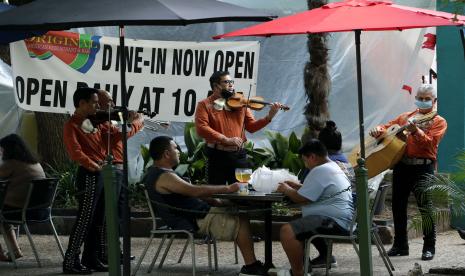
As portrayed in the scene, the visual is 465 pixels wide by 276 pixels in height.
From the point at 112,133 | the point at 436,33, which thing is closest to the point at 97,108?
the point at 112,133

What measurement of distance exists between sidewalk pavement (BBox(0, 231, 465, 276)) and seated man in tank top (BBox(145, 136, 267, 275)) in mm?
607

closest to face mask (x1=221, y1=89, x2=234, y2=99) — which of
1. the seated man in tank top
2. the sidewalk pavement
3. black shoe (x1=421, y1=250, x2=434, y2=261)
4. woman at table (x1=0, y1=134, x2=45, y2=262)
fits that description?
the seated man in tank top

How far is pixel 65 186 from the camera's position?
49.2 feet

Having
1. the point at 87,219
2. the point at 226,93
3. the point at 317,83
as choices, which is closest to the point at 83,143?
the point at 87,219

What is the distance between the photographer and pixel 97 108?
10797 millimetres

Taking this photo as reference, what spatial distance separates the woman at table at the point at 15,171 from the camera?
1120cm

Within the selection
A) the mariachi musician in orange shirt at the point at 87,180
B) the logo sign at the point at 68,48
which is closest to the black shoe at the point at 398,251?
the mariachi musician in orange shirt at the point at 87,180

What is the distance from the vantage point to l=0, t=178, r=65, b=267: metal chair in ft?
36.2

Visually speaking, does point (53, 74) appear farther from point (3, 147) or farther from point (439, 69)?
point (439, 69)

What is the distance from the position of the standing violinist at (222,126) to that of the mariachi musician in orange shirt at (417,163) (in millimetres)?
1373

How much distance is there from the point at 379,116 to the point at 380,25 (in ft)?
20.2

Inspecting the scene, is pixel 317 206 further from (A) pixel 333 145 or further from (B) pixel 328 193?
(A) pixel 333 145

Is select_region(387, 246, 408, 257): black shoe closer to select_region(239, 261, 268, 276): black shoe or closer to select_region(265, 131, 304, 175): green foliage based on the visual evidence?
select_region(239, 261, 268, 276): black shoe

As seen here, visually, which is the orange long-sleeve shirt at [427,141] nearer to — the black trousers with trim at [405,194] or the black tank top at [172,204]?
the black trousers with trim at [405,194]
